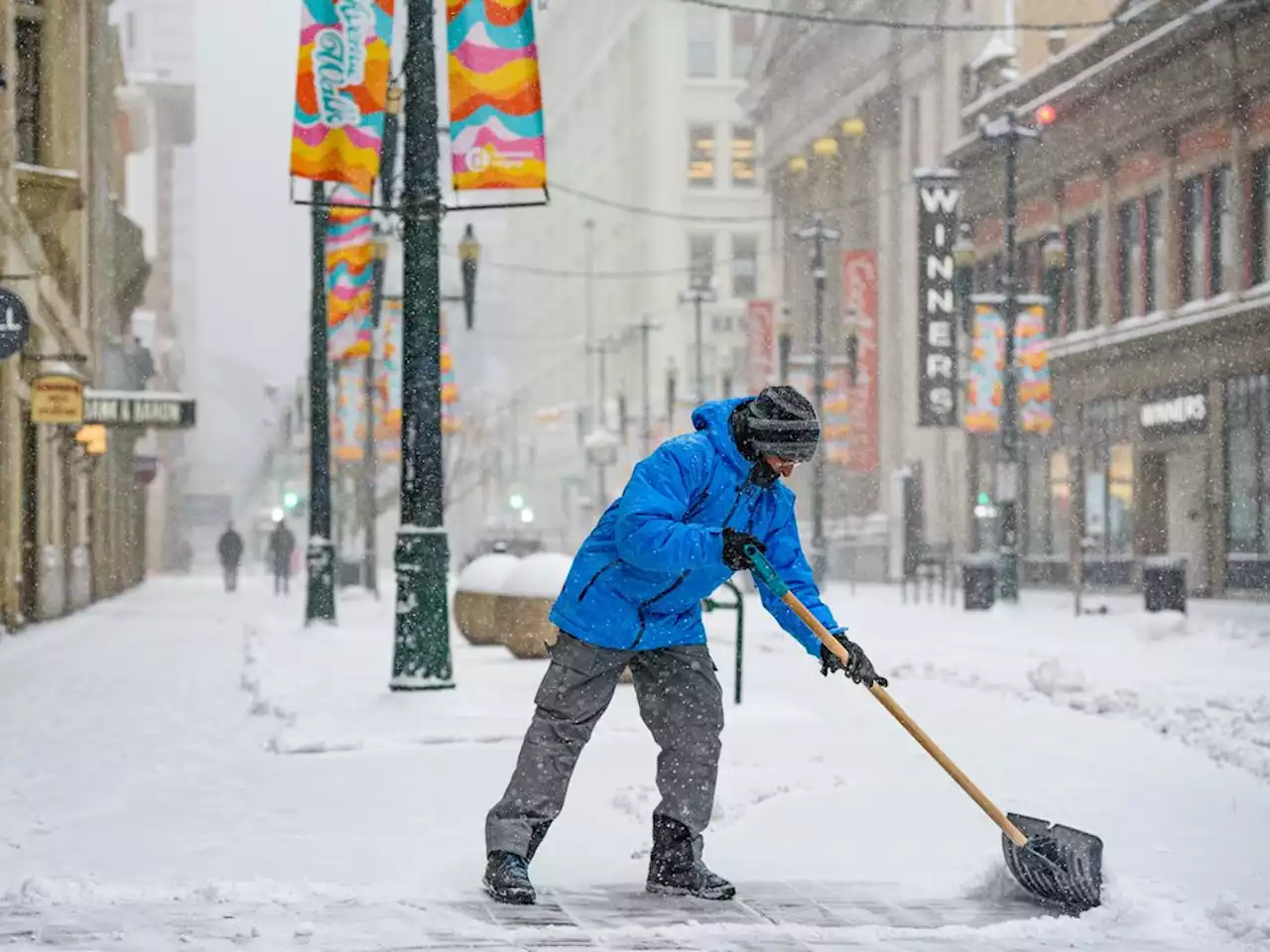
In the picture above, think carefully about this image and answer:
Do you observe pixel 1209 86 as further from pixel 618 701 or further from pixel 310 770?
pixel 310 770

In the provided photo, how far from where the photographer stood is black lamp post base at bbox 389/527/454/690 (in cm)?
1298

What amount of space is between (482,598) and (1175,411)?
20.9 meters

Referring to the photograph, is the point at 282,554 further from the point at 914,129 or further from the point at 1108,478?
the point at 914,129

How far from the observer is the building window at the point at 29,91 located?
94.4ft

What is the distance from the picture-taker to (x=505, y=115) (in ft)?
42.5

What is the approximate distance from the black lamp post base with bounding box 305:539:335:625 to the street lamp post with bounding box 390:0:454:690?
11.9 meters

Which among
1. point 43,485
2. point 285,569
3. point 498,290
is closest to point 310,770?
point 43,485

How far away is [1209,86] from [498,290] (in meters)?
134

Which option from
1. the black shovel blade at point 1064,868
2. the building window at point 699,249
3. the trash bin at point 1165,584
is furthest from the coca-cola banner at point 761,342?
the black shovel blade at point 1064,868

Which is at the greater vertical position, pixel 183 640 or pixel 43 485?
pixel 43 485

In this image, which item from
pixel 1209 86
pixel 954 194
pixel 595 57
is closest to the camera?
pixel 1209 86

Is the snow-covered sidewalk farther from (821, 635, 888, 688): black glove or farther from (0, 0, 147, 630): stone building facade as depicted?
(0, 0, 147, 630): stone building facade

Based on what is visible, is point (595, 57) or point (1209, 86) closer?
point (1209, 86)

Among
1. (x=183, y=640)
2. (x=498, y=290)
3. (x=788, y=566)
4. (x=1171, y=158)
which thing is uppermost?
(x=498, y=290)
